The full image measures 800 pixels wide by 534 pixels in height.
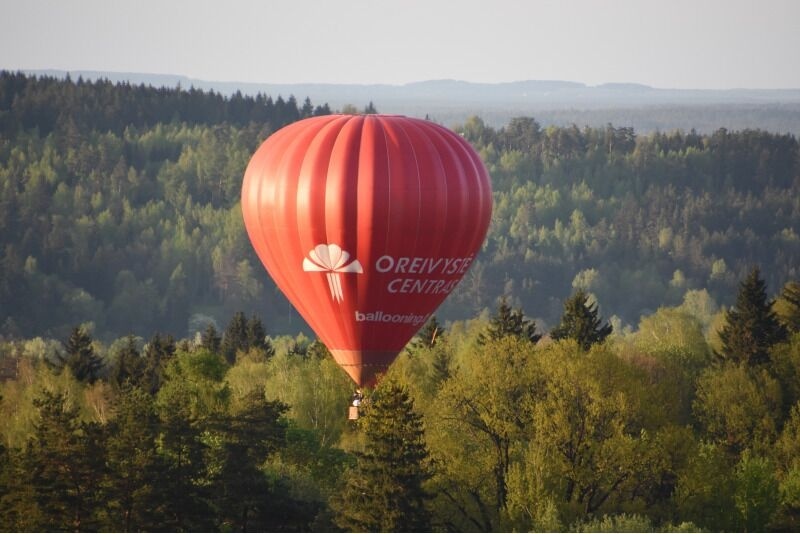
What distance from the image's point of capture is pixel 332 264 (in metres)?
51.4

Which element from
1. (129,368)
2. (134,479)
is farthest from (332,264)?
(129,368)

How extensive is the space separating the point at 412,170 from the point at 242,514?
9.82 m

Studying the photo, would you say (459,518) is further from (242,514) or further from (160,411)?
(160,411)

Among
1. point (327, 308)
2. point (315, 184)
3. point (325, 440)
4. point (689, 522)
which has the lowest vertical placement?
point (325, 440)

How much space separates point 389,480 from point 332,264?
6.56m

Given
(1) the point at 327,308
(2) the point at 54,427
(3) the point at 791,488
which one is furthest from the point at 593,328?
(2) the point at 54,427

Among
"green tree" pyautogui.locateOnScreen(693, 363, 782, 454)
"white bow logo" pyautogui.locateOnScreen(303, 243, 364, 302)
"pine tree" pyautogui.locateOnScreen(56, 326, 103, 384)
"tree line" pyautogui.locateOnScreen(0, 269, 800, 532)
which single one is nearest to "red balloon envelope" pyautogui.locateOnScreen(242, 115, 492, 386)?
"white bow logo" pyautogui.locateOnScreen(303, 243, 364, 302)

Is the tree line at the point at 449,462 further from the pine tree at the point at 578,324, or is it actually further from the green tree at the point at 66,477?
the pine tree at the point at 578,324

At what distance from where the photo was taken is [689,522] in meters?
49.2

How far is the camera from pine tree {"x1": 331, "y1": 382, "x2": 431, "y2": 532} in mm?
47219

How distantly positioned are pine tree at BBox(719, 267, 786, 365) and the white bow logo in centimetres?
2875

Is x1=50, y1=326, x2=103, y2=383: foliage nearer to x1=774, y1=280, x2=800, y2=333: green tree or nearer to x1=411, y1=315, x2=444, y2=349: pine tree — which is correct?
x1=411, y1=315, x2=444, y2=349: pine tree

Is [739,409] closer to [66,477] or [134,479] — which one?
[134,479]

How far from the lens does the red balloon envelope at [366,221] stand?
168ft
